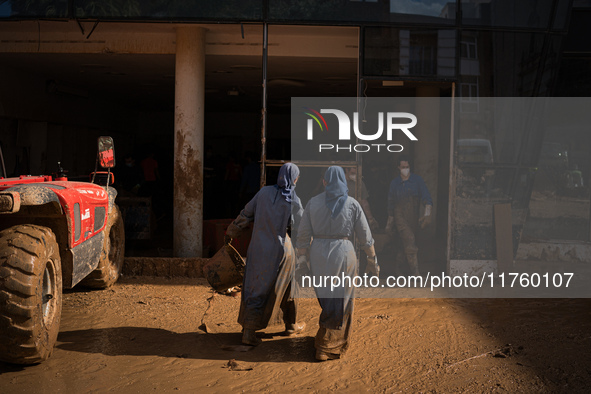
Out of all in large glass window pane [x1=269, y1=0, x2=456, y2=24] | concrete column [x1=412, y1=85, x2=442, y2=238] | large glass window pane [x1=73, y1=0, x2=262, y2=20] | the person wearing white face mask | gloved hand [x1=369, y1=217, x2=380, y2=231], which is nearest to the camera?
large glass window pane [x1=269, y1=0, x2=456, y2=24]

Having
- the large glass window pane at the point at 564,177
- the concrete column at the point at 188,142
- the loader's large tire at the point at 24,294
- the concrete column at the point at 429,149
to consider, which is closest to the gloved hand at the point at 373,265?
the loader's large tire at the point at 24,294

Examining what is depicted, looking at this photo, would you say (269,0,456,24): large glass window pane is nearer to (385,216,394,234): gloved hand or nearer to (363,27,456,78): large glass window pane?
(363,27,456,78): large glass window pane

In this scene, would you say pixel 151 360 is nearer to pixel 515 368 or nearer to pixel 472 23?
pixel 515 368

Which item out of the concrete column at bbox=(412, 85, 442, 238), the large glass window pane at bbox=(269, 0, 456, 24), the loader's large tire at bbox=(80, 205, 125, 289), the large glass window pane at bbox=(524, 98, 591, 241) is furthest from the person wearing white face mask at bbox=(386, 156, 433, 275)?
the loader's large tire at bbox=(80, 205, 125, 289)

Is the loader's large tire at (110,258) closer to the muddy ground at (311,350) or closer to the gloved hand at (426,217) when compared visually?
the muddy ground at (311,350)

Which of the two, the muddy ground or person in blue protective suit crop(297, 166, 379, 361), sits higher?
person in blue protective suit crop(297, 166, 379, 361)

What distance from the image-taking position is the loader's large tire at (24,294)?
4.62m

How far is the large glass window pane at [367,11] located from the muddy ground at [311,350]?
150 inches

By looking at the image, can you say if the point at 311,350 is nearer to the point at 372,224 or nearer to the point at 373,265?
the point at 373,265

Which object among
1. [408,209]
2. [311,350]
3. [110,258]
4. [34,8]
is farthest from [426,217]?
[34,8]

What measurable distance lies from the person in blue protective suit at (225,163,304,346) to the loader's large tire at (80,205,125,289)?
107 inches

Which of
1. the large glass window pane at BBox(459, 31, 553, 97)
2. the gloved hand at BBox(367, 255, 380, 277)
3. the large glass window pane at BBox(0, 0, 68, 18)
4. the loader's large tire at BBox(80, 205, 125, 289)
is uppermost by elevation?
the large glass window pane at BBox(0, 0, 68, 18)

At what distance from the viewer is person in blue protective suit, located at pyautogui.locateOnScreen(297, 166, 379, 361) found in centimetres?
557

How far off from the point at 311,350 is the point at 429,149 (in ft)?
25.0
